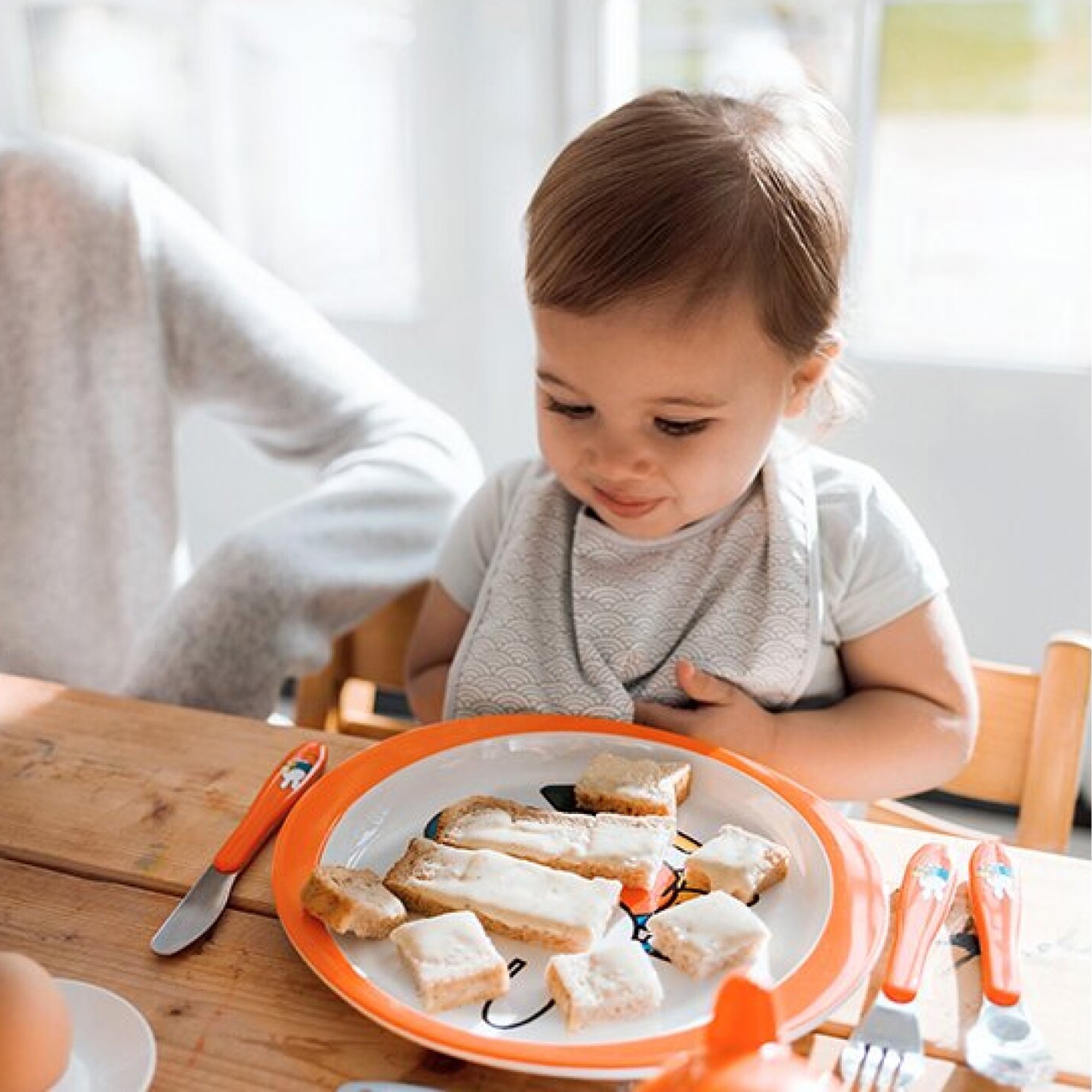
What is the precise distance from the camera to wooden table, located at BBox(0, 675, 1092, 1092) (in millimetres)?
611

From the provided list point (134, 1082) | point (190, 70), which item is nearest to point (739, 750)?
point (134, 1082)

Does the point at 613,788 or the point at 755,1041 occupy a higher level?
the point at 755,1041

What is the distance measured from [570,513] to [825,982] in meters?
0.60

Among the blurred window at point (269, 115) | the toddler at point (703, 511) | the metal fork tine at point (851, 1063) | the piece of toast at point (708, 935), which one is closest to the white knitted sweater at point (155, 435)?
the toddler at point (703, 511)

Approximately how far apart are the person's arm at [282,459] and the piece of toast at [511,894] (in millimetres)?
449

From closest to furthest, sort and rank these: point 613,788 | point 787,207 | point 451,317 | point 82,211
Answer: point 613,788, point 787,207, point 82,211, point 451,317

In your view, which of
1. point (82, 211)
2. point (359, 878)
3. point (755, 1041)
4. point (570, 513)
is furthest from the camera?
point (82, 211)

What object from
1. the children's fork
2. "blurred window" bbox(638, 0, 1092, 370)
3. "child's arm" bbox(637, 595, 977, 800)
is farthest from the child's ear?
"blurred window" bbox(638, 0, 1092, 370)

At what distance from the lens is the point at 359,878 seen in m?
0.70

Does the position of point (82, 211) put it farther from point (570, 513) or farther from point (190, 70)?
point (190, 70)

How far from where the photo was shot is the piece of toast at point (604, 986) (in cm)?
62

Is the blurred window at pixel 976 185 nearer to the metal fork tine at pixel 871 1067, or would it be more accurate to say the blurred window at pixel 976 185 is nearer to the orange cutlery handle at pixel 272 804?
the orange cutlery handle at pixel 272 804

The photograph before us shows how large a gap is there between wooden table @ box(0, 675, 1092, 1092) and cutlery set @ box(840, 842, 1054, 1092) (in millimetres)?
12

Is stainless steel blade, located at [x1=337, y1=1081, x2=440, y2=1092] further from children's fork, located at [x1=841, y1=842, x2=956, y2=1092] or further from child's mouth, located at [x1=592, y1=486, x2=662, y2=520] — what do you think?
child's mouth, located at [x1=592, y1=486, x2=662, y2=520]
